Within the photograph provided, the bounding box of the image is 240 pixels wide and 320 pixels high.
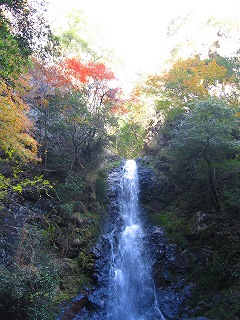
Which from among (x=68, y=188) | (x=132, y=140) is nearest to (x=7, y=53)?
(x=68, y=188)

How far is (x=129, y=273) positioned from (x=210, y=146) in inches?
273

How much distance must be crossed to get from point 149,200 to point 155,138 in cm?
741

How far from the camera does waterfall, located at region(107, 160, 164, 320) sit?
33.6 ft

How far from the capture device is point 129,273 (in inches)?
463

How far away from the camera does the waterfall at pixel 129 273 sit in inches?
403

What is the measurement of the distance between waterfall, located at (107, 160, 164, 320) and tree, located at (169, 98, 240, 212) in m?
4.30

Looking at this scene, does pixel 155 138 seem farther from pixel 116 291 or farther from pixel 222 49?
pixel 116 291

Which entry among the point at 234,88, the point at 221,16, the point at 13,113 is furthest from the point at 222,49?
the point at 13,113

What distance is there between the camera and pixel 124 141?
82.6 ft

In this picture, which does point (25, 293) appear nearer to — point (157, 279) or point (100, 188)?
point (157, 279)

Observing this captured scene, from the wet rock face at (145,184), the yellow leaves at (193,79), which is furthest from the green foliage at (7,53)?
the yellow leaves at (193,79)

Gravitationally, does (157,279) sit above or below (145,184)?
below

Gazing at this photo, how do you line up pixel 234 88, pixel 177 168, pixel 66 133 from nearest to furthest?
pixel 177 168 < pixel 66 133 < pixel 234 88

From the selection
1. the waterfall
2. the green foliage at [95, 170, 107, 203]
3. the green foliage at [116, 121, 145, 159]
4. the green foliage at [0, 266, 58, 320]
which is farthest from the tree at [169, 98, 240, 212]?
the green foliage at [116, 121, 145, 159]
